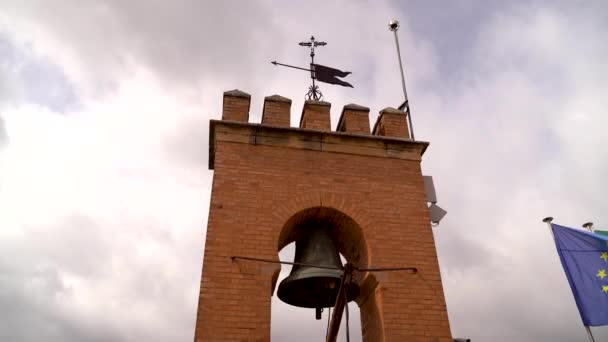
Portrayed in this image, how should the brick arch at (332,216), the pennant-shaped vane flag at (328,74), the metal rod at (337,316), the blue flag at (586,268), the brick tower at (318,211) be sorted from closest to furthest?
1. the metal rod at (337,316)
2. the brick tower at (318,211)
3. the brick arch at (332,216)
4. the blue flag at (586,268)
5. the pennant-shaped vane flag at (328,74)

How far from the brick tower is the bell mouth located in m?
0.37

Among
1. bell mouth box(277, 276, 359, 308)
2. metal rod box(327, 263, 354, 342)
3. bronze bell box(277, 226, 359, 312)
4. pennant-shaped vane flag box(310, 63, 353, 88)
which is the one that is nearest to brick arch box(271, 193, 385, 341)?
bronze bell box(277, 226, 359, 312)

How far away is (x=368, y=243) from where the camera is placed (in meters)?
5.69

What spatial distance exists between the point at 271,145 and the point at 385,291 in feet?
8.36

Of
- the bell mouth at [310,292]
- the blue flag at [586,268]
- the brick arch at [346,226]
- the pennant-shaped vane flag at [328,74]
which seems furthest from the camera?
the pennant-shaped vane flag at [328,74]

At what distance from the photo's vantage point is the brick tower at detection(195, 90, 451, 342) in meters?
5.07

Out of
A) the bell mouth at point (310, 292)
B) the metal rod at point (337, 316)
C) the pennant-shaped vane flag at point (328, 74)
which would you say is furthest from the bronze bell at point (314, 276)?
the pennant-shaped vane flag at point (328, 74)

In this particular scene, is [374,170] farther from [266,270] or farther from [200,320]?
[200,320]

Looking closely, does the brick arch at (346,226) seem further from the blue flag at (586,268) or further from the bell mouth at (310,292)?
the blue flag at (586,268)

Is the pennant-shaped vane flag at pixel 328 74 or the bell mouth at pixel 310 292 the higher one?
the pennant-shaped vane flag at pixel 328 74

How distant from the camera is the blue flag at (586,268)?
627 cm

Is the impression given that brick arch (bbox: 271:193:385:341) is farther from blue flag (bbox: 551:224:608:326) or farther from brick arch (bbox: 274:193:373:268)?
blue flag (bbox: 551:224:608:326)

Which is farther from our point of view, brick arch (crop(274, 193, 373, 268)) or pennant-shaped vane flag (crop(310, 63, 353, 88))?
pennant-shaped vane flag (crop(310, 63, 353, 88))

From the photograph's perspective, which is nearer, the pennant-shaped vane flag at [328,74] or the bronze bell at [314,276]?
the bronze bell at [314,276]
